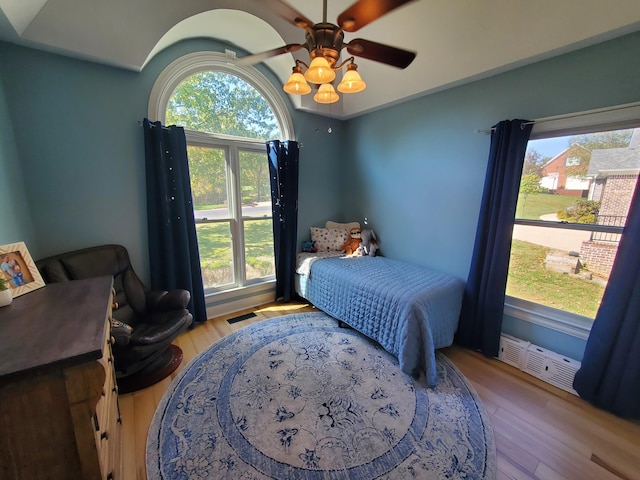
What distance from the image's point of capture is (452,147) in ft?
8.41

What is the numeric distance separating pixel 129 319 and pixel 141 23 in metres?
2.33

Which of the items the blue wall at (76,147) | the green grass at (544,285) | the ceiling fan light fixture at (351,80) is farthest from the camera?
the green grass at (544,285)

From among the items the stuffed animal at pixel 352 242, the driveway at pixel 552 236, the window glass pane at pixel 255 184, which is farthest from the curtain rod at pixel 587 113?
the window glass pane at pixel 255 184

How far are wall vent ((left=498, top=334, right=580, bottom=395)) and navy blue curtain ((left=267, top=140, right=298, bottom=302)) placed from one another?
233 cm

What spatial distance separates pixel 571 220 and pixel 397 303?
4.79 feet

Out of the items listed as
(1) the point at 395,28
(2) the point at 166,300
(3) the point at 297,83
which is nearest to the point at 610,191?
(1) the point at 395,28

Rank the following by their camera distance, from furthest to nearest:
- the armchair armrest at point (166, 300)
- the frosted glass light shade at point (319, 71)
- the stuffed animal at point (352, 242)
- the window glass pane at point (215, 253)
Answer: the stuffed animal at point (352, 242)
the window glass pane at point (215, 253)
the armchair armrest at point (166, 300)
the frosted glass light shade at point (319, 71)

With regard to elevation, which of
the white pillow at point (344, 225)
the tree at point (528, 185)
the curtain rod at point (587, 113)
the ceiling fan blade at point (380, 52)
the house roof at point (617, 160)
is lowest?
the white pillow at point (344, 225)

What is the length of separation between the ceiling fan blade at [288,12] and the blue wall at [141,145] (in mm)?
1661

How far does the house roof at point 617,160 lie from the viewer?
1.70 m

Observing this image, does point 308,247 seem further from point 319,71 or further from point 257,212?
point 319,71

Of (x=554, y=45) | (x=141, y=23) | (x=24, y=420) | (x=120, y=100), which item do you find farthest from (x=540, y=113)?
(x=120, y=100)

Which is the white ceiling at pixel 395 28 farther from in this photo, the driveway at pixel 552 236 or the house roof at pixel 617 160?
the driveway at pixel 552 236

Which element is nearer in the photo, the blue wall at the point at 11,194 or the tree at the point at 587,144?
the blue wall at the point at 11,194
